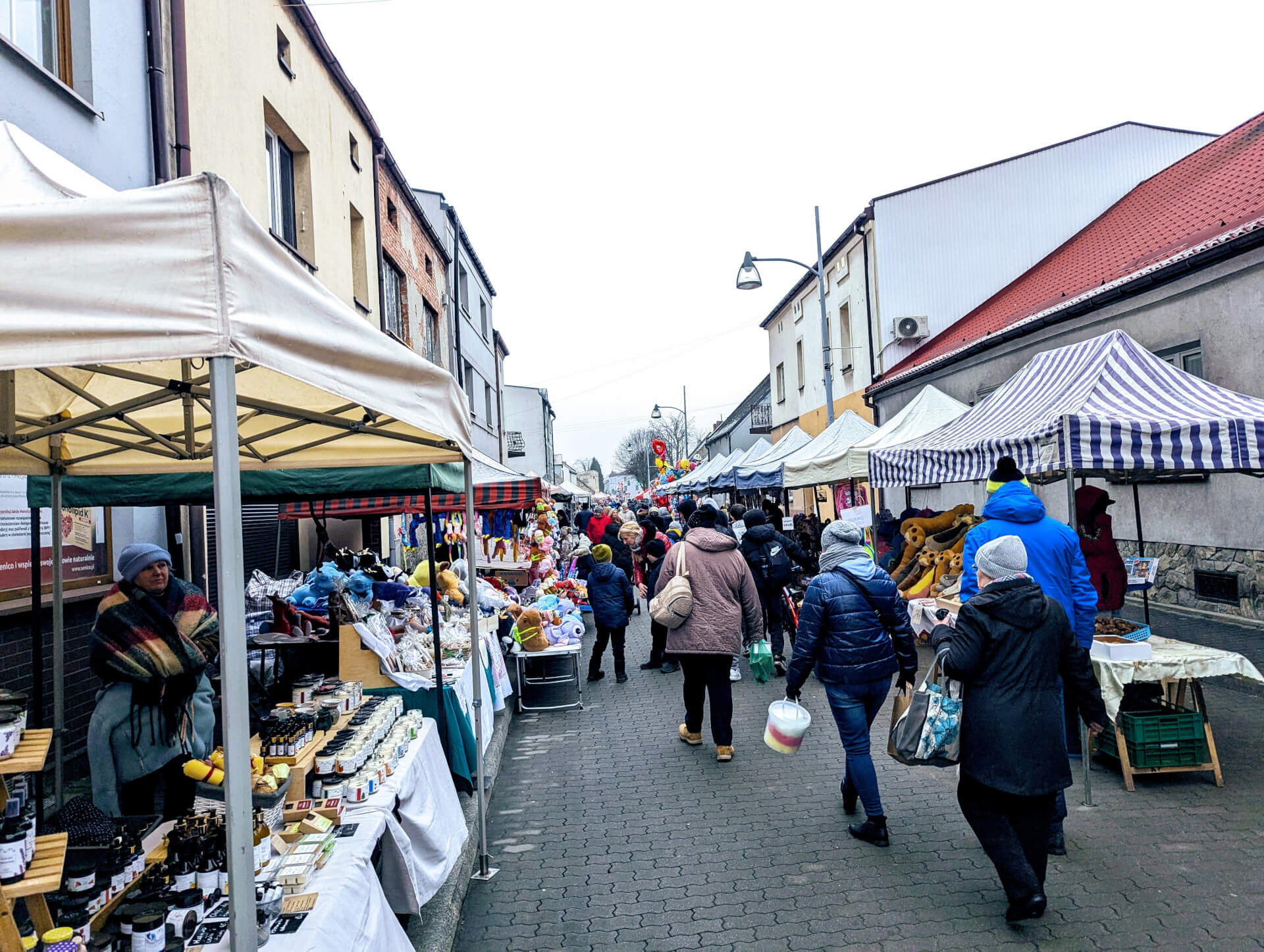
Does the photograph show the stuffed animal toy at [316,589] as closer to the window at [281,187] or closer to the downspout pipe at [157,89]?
the downspout pipe at [157,89]

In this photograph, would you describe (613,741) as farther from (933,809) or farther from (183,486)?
(183,486)

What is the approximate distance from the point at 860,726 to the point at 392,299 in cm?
1470

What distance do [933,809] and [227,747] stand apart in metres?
4.46

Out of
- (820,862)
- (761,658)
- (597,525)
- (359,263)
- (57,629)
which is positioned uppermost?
(359,263)

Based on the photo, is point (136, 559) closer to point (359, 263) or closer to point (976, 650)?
point (976, 650)

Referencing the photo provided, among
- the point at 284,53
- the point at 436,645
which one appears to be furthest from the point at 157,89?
the point at 436,645

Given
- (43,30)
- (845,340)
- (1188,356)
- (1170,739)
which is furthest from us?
(845,340)

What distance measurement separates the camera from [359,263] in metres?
14.4

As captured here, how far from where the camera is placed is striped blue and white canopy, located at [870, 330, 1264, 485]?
216 inches

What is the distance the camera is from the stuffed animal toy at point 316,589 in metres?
6.14

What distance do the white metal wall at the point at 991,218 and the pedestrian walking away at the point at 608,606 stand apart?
12857mm

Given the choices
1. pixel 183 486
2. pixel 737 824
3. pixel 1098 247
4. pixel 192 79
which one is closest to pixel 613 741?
pixel 737 824

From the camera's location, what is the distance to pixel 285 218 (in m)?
11.5

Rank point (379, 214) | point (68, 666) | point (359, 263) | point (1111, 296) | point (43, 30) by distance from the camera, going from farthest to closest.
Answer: point (379, 214) → point (359, 263) → point (1111, 296) → point (43, 30) → point (68, 666)
